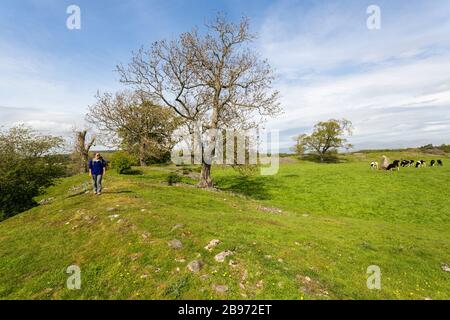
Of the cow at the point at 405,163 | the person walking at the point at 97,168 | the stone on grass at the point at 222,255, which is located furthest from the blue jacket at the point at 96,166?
the cow at the point at 405,163

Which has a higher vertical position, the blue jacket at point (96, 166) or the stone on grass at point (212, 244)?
the blue jacket at point (96, 166)

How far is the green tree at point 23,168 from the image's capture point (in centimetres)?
2016

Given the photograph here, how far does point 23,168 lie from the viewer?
21.3 m

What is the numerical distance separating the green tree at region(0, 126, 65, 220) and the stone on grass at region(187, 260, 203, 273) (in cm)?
Answer: 2002

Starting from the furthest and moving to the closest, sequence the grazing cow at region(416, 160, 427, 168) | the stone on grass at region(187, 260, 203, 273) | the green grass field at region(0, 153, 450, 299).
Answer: the grazing cow at region(416, 160, 427, 168)
the stone on grass at region(187, 260, 203, 273)
the green grass field at region(0, 153, 450, 299)

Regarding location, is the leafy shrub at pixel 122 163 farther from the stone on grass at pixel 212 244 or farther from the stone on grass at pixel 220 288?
the stone on grass at pixel 220 288

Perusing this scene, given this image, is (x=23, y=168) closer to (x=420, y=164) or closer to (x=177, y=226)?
(x=177, y=226)

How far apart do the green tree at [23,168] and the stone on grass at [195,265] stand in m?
20.0

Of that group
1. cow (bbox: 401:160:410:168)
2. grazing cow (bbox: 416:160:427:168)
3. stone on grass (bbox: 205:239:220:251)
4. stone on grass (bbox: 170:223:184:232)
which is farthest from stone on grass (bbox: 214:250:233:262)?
grazing cow (bbox: 416:160:427:168)

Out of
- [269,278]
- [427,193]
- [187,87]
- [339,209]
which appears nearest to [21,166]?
[187,87]

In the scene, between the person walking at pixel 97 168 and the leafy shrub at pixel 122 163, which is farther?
the leafy shrub at pixel 122 163

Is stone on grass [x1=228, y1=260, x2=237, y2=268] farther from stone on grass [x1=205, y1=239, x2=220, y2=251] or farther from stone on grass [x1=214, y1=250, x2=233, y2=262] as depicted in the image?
stone on grass [x1=205, y1=239, x2=220, y2=251]

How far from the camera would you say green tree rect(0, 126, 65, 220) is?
20.2 meters
